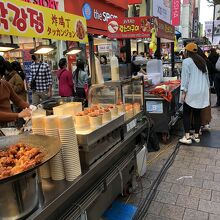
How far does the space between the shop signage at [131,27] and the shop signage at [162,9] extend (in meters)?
2.25

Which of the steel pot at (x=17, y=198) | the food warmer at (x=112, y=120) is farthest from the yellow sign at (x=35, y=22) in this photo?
the steel pot at (x=17, y=198)

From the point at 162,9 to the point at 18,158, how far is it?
25.1 ft

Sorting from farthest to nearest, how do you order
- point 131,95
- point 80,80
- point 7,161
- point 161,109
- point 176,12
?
point 176,12, point 80,80, point 161,109, point 131,95, point 7,161

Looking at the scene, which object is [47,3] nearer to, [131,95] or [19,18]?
[131,95]

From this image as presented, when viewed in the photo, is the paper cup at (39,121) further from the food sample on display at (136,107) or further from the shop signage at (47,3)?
the shop signage at (47,3)

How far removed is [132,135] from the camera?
2.98 metres

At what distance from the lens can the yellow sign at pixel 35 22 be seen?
2068 millimetres

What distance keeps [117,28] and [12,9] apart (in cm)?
353

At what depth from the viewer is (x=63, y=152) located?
1.80 meters

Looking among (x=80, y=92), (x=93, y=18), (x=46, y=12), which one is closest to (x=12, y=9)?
(x=46, y=12)

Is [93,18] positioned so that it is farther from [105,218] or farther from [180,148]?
[105,218]

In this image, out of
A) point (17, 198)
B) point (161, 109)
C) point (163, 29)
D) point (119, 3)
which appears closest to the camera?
point (17, 198)

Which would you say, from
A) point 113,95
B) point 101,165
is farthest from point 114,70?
point 101,165

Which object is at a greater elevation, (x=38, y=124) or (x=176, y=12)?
(x=176, y=12)
